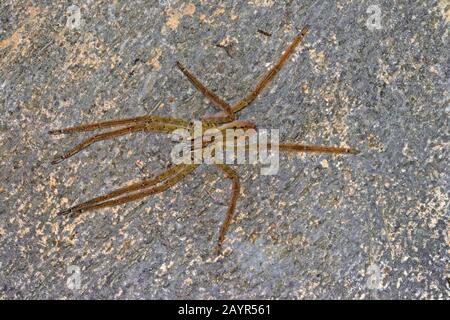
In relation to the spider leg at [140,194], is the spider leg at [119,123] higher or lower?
higher

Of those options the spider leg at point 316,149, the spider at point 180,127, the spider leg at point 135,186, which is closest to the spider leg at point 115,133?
the spider at point 180,127

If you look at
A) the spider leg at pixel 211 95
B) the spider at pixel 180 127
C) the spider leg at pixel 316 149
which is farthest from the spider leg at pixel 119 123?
the spider leg at pixel 316 149

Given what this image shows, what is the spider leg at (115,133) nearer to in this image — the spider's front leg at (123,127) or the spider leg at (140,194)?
the spider's front leg at (123,127)

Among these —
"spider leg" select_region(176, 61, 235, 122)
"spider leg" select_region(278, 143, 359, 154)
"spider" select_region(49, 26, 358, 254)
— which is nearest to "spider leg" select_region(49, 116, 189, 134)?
"spider" select_region(49, 26, 358, 254)

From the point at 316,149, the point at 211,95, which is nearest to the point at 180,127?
the point at 211,95

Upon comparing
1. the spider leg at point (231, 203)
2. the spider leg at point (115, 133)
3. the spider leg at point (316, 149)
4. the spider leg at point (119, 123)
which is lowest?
the spider leg at point (231, 203)
